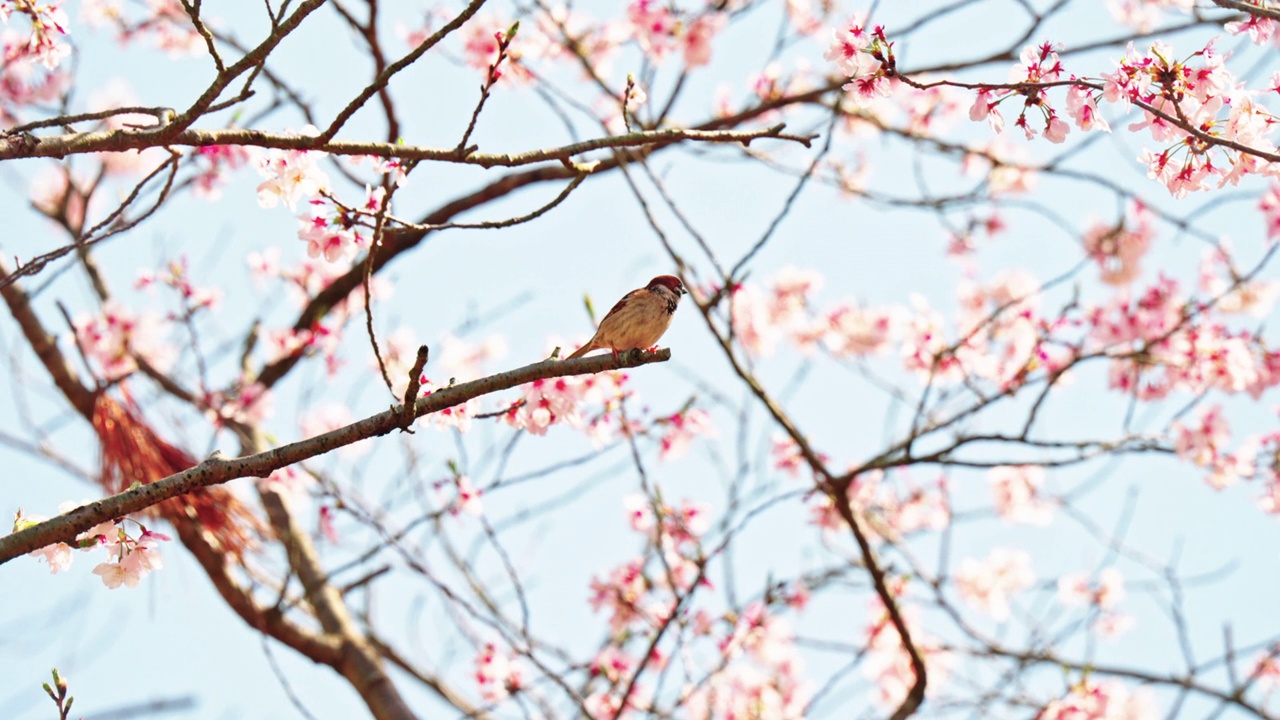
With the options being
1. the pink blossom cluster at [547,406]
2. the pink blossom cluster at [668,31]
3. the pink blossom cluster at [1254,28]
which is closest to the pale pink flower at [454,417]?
the pink blossom cluster at [547,406]

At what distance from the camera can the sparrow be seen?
3.75 metres

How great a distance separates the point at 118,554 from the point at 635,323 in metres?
1.75

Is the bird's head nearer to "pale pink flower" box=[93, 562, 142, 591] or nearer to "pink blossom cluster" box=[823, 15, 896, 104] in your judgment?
"pink blossom cluster" box=[823, 15, 896, 104]

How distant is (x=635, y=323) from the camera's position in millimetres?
3740

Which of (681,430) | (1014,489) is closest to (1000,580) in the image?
(1014,489)

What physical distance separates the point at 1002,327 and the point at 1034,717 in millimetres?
2056

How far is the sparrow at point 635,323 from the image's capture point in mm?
3746

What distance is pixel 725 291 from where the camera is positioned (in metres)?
4.10

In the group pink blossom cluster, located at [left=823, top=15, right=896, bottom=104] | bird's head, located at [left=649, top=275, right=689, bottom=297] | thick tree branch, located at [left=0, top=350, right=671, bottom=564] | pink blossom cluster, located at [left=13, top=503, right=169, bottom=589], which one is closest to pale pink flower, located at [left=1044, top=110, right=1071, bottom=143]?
pink blossom cluster, located at [left=823, top=15, right=896, bottom=104]

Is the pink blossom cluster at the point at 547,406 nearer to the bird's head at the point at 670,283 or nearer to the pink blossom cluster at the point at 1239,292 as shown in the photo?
the bird's head at the point at 670,283

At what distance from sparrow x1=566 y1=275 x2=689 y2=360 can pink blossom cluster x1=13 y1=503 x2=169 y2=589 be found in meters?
1.54

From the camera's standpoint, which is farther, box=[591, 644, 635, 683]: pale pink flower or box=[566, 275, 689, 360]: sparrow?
box=[591, 644, 635, 683]: pale pink flower

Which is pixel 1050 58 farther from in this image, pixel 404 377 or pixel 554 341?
pixel 404 377

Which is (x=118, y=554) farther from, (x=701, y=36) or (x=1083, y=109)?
(x=701, y=36)
